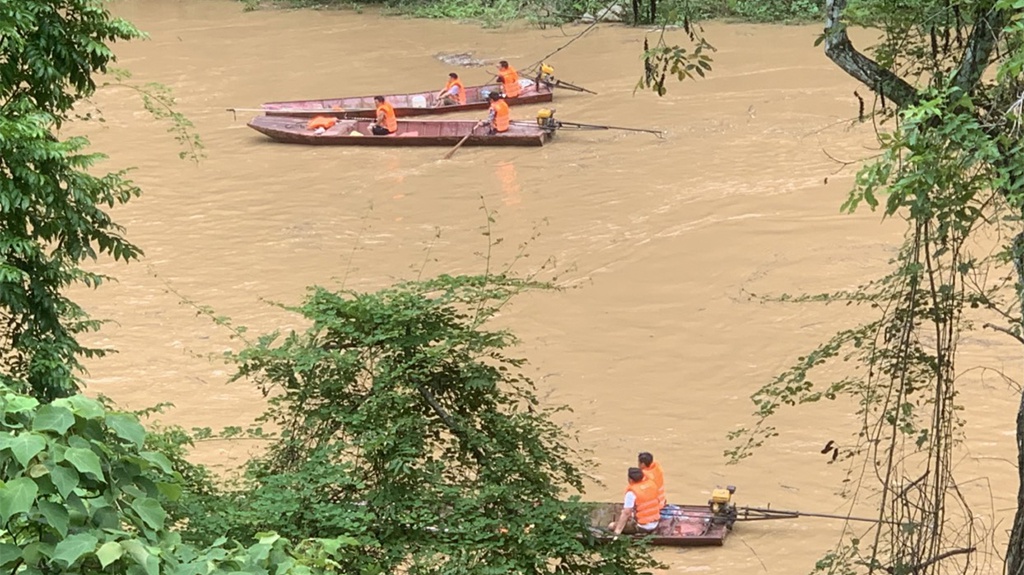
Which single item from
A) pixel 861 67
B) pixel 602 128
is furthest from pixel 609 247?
pixel 861 67

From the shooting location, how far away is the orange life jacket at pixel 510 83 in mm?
20169

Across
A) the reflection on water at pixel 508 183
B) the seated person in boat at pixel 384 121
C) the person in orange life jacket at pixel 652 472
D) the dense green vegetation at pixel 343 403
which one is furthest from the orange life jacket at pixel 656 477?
the seated person in boat at pixel 384 121

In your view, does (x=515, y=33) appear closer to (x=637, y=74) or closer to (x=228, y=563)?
(x=637, y=74)

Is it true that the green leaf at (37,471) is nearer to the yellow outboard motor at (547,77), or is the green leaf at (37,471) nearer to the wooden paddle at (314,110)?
the wooden paddle at (314,110)

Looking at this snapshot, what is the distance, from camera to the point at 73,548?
7.75 feet

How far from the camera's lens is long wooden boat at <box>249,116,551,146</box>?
1888 cm

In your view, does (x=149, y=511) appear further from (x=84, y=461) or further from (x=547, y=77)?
(x=547, y=77)

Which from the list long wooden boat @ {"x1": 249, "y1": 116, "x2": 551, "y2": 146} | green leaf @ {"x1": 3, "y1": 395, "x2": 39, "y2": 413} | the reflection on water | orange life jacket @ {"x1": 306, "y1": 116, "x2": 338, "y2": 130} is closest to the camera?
green leaf @ {"x1": 3, "y1": 395, "x2": 39, "y2": 413}

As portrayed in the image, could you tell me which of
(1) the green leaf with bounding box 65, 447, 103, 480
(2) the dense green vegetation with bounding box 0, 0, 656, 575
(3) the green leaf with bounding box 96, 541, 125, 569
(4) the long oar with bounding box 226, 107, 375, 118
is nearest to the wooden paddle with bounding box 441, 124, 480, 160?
(4) the long oar with bounding box 226, 107, 375, 118

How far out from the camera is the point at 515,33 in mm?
26859

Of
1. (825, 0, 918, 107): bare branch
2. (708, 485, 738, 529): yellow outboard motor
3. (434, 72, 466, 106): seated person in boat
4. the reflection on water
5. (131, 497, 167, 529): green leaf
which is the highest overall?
(825, 0, 918, 107): bare branch

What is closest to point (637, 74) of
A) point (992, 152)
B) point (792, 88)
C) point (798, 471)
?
point (792, 88)

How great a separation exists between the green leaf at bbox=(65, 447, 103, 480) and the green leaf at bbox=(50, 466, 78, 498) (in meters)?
0.02

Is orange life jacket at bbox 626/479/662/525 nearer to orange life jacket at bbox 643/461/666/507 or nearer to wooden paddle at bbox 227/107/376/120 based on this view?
orange life jacket at bbox 643/461/666/507
